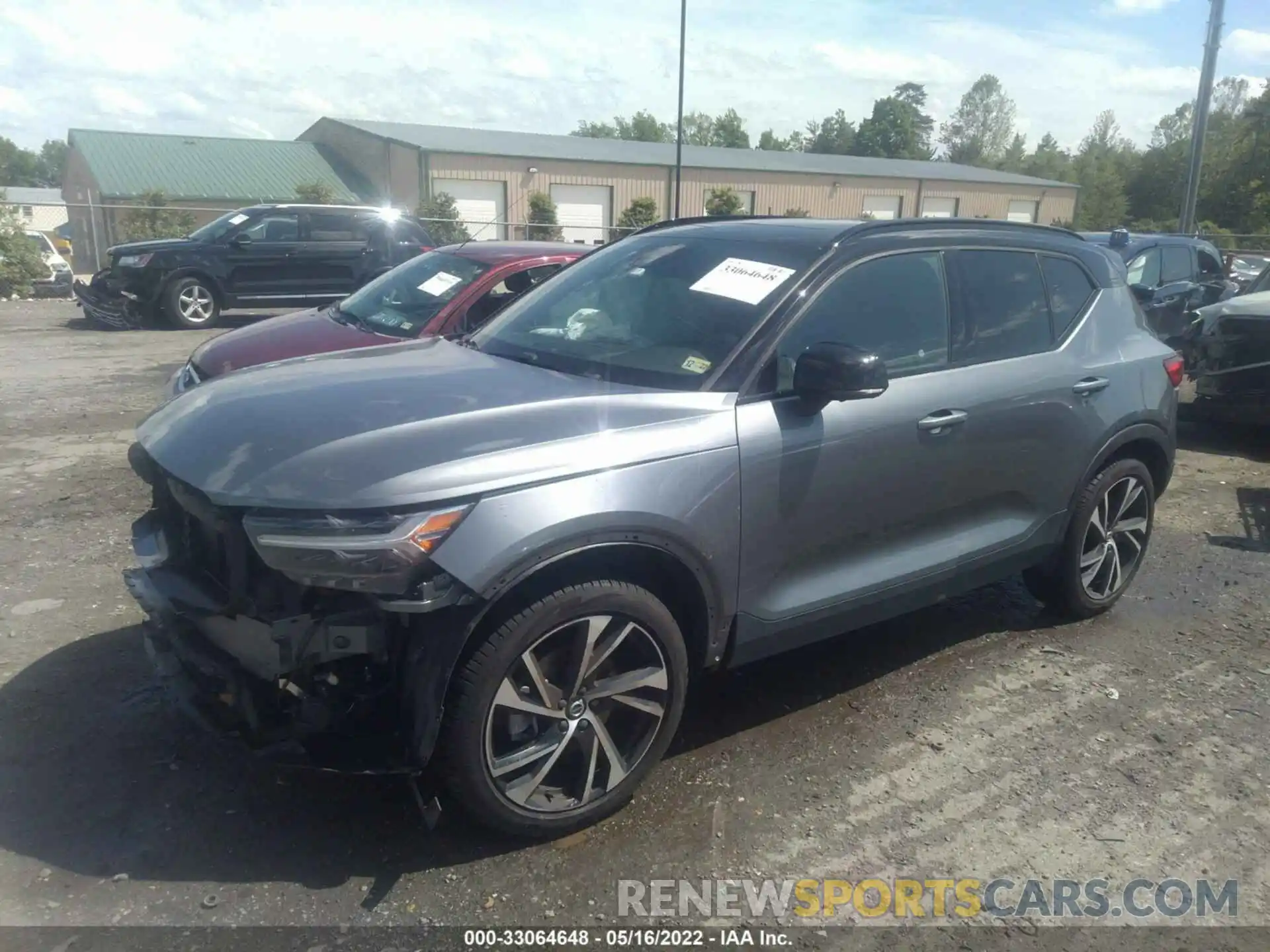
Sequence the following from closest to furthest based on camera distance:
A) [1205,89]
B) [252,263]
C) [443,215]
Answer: [252,263] < [1205,89] < [443,215]

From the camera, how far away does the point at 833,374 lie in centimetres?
325

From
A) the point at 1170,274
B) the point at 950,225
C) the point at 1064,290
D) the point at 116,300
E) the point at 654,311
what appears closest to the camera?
the point at 654,311

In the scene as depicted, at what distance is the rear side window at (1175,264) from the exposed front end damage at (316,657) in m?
12.5

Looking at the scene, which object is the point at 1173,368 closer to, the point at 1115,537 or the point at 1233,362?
the point at 1115,537

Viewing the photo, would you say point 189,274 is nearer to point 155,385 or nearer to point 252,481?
point 155,385

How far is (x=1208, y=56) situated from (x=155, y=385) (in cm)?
1826

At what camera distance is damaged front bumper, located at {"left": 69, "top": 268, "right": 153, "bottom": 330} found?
1338 centimetres

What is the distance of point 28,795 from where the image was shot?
3.22 metres

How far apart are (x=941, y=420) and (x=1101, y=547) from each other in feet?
5.09

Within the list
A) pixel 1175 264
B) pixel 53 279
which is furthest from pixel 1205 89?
pixel 53 279

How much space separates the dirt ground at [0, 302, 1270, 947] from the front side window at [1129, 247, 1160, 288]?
8.11 metres

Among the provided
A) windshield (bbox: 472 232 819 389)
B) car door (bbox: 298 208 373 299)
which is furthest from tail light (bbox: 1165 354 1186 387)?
car door (bbox: 298 208 373 299)

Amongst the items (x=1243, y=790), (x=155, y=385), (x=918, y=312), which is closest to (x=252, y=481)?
(x=918, y=312)

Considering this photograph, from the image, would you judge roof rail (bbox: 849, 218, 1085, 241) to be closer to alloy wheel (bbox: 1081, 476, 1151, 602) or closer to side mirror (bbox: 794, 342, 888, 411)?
side mirror (bbox: 794, 342, 888, 411)
